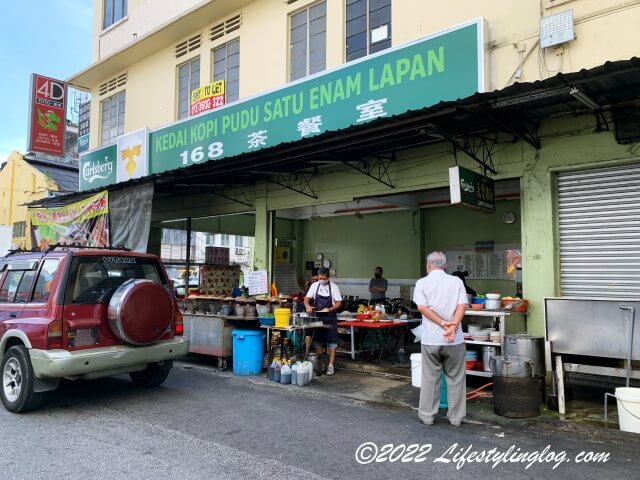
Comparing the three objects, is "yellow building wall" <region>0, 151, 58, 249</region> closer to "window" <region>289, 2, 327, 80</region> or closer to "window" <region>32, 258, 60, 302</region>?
"window" <region>289, 2, 327, 80</region>

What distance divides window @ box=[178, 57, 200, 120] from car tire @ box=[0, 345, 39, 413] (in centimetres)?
921

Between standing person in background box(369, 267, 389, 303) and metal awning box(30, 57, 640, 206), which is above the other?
metal awning box(30, 57, 640, 206)

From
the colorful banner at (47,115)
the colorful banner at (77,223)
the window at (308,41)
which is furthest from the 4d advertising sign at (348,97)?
the colorful banner at (47,115)

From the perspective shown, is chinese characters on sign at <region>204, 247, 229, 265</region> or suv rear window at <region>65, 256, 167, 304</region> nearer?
suv rear window at <region>65, 256, 167, 304</region>

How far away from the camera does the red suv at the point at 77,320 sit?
5.96 m

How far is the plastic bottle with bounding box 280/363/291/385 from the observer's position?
7.79 metres

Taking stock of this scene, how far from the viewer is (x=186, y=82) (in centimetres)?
1423

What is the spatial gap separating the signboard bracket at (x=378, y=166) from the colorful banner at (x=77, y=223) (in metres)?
5.95

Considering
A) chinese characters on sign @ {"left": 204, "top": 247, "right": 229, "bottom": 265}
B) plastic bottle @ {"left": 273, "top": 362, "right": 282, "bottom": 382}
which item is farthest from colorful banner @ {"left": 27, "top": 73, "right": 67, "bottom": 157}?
plastic bottle @ {"left": 273, "top": 362, "right": 282, "bottom": 382}

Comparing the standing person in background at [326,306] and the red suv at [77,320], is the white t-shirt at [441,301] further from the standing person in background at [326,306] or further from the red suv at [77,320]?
the red suv at [77,320]

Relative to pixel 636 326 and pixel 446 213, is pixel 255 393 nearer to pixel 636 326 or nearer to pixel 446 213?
pixel 636 326

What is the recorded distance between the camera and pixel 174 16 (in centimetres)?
1383

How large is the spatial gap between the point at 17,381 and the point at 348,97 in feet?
22.2

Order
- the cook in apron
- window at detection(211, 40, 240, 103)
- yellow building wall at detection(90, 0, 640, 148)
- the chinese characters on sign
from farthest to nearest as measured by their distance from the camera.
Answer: the chinese characters on sign < window at detection(211, 40, 240, 103) < the cook in apron < yellow building wall at detection(90, 0, 640, 148)
